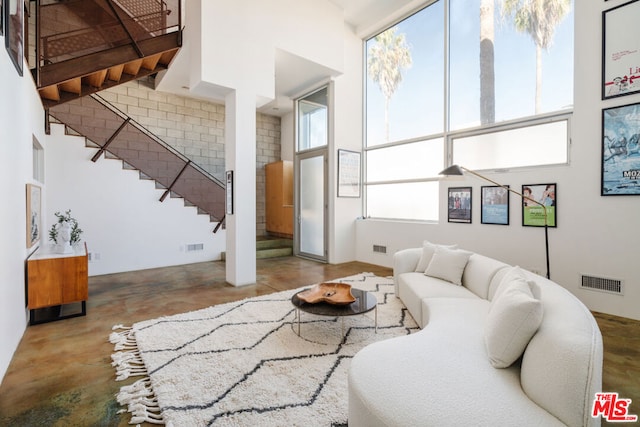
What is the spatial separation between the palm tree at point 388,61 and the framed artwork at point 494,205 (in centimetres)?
230

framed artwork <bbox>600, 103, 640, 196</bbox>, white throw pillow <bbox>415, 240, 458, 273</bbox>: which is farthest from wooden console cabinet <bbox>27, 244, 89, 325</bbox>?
framed artwork <bbox>600, 103, 640, 196</bbox>

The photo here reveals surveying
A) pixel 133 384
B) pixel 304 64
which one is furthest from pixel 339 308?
pixel 304 64

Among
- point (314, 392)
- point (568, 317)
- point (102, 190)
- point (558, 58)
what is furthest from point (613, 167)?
point (102, 190)

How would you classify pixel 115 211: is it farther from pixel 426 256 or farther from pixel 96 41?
pixel 426 256

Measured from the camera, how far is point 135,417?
1812 millimetres

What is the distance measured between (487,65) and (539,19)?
30.4 inches

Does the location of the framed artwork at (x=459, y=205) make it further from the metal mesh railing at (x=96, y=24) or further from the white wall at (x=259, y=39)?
the metal mesh railing at (x=96, y=24)

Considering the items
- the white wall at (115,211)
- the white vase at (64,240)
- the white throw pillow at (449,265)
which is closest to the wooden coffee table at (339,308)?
the white throw pillow at (449,265)

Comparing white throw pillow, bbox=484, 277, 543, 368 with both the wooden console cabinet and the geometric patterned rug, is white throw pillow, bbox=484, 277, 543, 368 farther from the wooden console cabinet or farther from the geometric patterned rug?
the wooden console cabinet

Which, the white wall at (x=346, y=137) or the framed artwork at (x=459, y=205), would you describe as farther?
the white wall at (x=346, y=137)

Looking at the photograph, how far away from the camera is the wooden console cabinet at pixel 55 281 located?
3.18 metres

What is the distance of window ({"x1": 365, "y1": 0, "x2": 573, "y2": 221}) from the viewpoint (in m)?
4.02

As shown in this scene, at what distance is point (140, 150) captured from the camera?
5781 millimetres

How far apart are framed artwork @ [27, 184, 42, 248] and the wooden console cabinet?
0.23 meters
